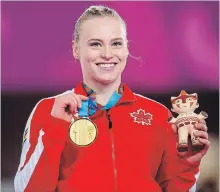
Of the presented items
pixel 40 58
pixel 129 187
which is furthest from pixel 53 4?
pixel 129 187

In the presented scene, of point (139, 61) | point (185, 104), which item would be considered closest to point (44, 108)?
point (185, 104)

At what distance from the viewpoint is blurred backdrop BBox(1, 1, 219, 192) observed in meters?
2.81

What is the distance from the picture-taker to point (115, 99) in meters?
1.97

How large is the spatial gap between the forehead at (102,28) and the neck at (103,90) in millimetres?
180

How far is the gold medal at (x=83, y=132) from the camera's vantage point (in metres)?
1.76

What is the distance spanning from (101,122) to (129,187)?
27 cm

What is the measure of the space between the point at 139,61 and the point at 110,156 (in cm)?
101

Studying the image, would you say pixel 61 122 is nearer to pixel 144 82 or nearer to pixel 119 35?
pixel 119 35

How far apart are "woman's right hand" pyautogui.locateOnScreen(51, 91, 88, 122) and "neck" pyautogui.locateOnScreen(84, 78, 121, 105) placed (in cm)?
20

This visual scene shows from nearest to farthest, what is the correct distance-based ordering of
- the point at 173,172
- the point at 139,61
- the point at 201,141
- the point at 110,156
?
the point at 201,141, the point at 110,156, the point at 173,172, the point at 139,61

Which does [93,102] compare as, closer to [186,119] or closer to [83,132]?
[83,132]

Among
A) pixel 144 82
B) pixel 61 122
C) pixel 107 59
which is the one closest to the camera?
pixel 61 122

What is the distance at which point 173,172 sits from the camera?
195 cm

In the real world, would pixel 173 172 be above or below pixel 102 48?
below
